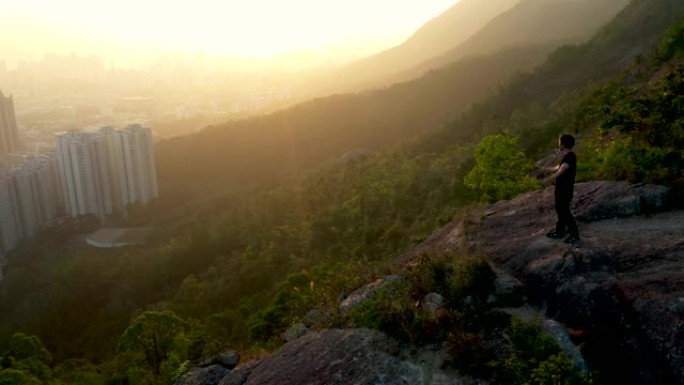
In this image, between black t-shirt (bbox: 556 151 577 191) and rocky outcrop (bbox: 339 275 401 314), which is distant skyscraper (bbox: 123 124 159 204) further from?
black t-shirt (bbox: 556 151 577 191)

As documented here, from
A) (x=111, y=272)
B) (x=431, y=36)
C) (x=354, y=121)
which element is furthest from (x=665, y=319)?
(x=431, y=36)

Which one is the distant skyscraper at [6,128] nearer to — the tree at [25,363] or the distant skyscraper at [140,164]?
the distant skyscraper at [140,164]

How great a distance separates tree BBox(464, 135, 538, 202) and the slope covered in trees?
9cm

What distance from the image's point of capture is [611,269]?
590 centimetres

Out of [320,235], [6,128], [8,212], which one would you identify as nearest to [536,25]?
[320,235]

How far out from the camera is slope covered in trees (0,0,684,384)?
8.79 meters

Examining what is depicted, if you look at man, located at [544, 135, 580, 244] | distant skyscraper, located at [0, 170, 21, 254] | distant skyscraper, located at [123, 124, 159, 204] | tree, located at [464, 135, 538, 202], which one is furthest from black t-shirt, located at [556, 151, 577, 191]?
distant skyscraper, located at [123, 124, 159, 204]

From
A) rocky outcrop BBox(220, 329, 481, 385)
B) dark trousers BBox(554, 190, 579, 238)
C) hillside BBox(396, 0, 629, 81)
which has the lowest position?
rocky outcrop BBox(220, 329, 481, 385)

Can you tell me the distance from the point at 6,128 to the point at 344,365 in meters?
79.2

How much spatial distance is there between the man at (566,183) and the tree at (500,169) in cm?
354

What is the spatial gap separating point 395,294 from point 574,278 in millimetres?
1919

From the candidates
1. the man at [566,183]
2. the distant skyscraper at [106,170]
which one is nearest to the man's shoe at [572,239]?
the man at [566,183]

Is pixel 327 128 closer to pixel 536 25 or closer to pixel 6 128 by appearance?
pixel 536 25

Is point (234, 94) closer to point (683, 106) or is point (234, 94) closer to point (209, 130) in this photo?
point (209, 130)
